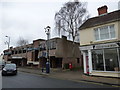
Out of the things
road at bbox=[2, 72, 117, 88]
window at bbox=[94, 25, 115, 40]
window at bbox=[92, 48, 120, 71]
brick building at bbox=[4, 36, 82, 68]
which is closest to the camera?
road at bbox=[2, 72, 117, 88]

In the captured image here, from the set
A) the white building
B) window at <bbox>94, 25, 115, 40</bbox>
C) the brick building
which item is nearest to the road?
the white building

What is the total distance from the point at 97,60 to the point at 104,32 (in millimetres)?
3254

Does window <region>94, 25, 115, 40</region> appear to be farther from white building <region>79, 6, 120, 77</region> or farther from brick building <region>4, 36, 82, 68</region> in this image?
brick building <region>4, 36, 82, 68</region>

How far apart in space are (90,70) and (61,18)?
15676mm

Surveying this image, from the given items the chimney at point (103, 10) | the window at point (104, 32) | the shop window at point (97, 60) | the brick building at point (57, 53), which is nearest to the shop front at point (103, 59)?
the shop window at point (97, 60)

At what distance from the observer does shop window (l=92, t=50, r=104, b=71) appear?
14027mm

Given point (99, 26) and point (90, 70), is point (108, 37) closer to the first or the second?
point (99, 26)

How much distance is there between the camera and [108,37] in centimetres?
1374

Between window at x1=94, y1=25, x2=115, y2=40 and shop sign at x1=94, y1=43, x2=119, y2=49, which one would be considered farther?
window at x1=94, y1=25, x2=115, y2=40

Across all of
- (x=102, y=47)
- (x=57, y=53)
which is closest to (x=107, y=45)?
(x=102, y=47)

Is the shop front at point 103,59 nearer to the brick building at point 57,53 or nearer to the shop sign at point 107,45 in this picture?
the shop sign at point 107,45

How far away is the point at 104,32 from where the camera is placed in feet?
46.4

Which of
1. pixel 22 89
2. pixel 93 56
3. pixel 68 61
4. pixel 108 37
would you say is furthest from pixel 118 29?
pixel 68 61

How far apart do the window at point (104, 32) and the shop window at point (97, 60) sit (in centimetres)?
166
